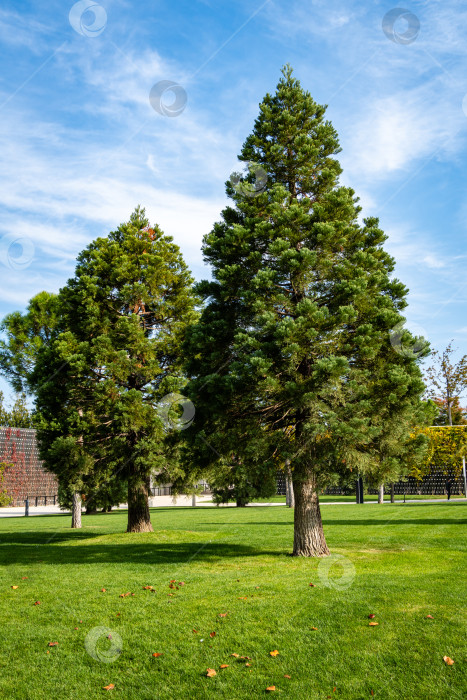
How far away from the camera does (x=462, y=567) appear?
28.5ft

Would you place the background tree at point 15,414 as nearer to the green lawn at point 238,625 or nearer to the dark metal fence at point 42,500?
the dark metal fence at point 42,500

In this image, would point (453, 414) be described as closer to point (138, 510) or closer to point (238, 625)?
point (138, 510)

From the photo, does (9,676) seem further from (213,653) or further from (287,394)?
(287,394)

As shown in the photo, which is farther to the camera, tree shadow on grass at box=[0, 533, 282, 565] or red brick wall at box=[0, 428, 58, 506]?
red brick wall at box=[0, 428, 58, 506]

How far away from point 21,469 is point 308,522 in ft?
102

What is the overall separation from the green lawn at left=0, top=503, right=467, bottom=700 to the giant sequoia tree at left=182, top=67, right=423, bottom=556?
1.90 m

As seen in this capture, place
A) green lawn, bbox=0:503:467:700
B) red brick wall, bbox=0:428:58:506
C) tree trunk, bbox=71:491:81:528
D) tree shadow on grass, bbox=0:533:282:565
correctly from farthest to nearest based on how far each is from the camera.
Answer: red brick wall, bbox=0:428:58:506
tree trunk, bbox=71:491:81:528
tree shadow on grass, bbox=0:533:282:565
green lawn, bbox=0:503:467:700

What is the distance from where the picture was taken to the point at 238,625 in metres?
5.70

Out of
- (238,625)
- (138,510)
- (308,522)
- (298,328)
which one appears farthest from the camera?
(138,510)

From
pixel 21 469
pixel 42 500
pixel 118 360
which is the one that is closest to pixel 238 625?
pixel 118 360

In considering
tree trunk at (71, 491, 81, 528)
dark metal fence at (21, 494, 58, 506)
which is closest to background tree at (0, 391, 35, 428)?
dark metal fence at (21, 494, 58, 506)

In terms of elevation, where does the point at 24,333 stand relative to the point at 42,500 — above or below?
above

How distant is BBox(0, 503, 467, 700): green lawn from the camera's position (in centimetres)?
432

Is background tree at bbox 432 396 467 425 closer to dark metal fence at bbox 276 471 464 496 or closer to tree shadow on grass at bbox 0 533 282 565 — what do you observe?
dark metal fence at bbox 276 471 464 496
